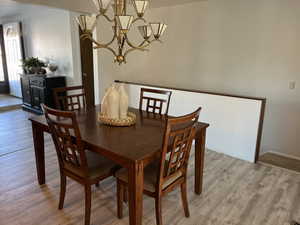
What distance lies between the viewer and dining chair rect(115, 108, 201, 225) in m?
1.62

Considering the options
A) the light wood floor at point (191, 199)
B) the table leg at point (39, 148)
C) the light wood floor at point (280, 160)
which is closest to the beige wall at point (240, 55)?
the light wood floor at point (280, 160)

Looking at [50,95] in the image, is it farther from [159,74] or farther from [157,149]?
[157,149]

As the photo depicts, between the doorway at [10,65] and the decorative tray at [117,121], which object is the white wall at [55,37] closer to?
the doorway at [10,65]

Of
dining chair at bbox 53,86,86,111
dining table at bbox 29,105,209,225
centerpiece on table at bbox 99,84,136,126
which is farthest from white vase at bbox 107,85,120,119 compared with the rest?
dining chair at bbox 53,86,86,111

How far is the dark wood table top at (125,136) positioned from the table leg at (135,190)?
0.26ft

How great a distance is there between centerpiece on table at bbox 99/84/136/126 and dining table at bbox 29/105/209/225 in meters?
0.06

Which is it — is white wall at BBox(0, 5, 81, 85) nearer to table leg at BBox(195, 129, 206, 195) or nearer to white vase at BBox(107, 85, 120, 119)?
white vase at BBox(107, 85, 120, 119)

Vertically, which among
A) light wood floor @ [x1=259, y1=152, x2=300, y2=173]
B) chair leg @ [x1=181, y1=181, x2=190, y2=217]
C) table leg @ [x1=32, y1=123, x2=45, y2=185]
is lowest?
light wood floor @ [x1=259, y1=152, x2=300, y2=173]

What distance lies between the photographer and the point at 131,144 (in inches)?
68.1

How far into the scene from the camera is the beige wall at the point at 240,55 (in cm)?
365

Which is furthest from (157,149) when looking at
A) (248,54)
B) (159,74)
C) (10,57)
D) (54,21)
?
(10,57)

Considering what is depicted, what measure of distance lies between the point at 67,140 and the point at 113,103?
0.56m

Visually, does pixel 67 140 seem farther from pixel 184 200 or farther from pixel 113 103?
pixel 184 200

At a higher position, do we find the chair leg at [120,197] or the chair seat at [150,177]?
the chair seat at [150,177]
